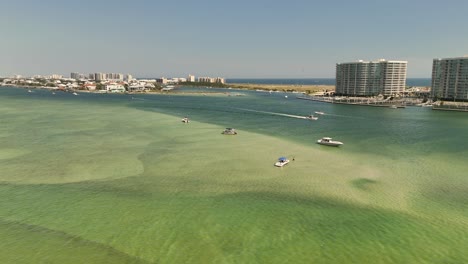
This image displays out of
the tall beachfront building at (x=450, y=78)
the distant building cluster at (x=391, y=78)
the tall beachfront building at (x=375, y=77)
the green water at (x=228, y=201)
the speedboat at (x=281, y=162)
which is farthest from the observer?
the tall beachfront building at (x=375, y=77)

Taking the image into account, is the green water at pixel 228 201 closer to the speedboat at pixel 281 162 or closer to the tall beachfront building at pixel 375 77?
the speedboat at pixel 281 162

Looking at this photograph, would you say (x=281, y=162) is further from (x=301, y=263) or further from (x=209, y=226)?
(x=301, y=263)

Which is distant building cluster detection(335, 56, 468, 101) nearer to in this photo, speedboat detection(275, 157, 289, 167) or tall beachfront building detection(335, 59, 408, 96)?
tall beachfront building detection(335, 59, 408, 96)

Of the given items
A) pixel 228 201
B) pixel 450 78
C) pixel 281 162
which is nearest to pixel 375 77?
pixel 450 78

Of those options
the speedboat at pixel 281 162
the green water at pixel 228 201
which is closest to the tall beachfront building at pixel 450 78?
the green water at pixel 228 201

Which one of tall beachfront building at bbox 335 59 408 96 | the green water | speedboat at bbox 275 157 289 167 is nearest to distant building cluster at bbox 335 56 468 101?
tall beachfront building at bbox 335 59 408 96
